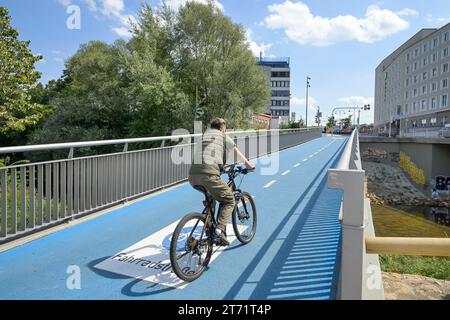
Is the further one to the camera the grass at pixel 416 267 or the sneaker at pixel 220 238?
the grass at pixel 416 267

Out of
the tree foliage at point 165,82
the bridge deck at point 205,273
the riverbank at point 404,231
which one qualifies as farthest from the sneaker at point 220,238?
the tree foliage at point 165,82

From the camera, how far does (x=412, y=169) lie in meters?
43.0

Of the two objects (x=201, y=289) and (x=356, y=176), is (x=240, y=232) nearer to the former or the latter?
(x=201, y=289)

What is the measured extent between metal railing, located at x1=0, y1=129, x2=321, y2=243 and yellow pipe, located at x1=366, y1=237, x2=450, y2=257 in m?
4.09

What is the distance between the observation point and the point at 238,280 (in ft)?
12.6

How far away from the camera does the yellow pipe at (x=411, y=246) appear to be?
2393 millimetres

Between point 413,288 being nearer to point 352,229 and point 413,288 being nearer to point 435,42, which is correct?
point 352,229

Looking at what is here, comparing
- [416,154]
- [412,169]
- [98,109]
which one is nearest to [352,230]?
[98,109]

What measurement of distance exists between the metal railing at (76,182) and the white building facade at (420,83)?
51439 mm

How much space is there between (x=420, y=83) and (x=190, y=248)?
83739 millimetres

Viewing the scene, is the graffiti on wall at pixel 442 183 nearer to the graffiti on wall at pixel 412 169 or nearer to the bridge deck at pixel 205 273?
the graffiti on wall at pixel 412 169

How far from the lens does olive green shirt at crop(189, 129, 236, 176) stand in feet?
13.4
